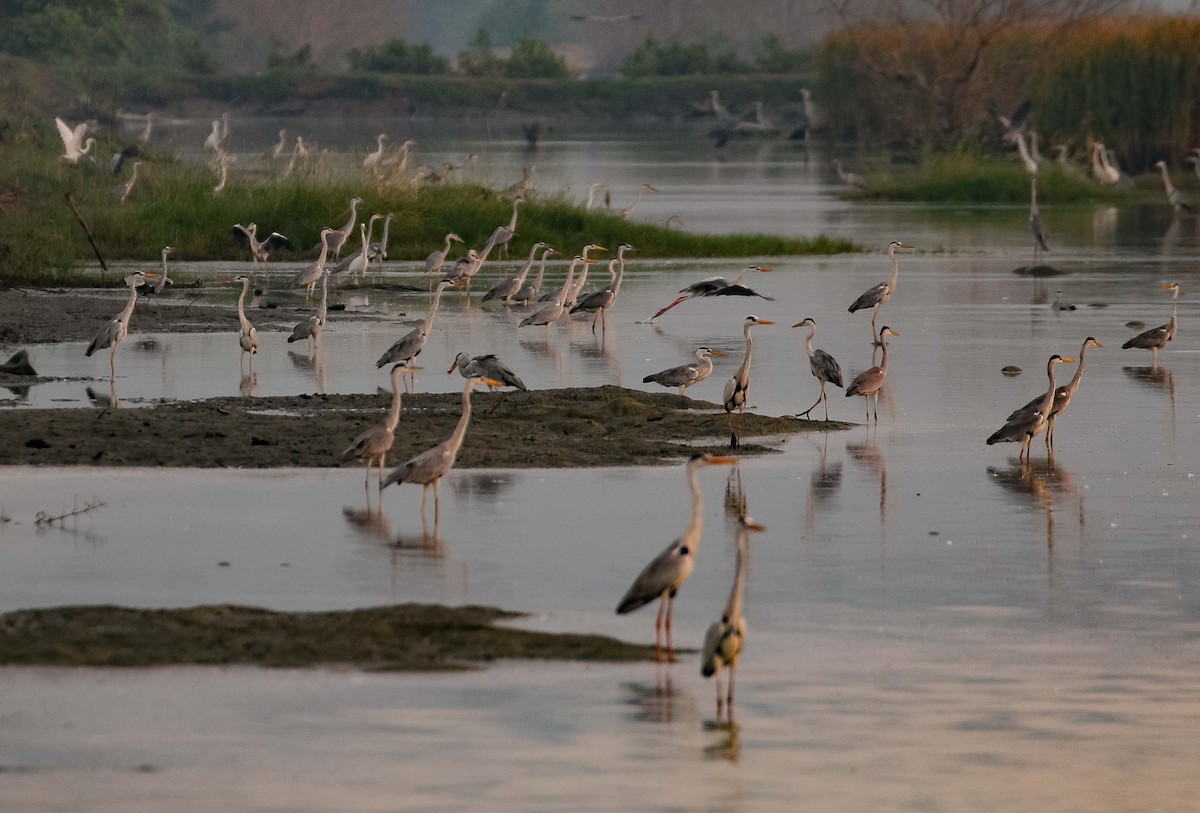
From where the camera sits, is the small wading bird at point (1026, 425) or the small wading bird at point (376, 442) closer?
the small wading bird at point (376, 442)

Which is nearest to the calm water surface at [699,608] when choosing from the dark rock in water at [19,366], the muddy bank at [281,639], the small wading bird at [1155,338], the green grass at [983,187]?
the muddy bank at [281,639]

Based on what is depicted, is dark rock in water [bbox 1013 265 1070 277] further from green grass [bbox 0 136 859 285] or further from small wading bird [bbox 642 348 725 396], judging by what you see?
small wading bird [bbox 642 348 725 396]

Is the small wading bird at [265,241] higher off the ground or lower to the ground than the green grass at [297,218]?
lower

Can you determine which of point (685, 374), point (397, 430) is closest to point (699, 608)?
point (397, 430)

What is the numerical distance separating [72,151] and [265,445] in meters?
25.2

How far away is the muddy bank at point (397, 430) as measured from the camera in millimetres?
12773

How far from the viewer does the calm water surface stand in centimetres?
695

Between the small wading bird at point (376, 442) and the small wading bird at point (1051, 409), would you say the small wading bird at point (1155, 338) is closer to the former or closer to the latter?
the small wading bird at point (1051, 409)

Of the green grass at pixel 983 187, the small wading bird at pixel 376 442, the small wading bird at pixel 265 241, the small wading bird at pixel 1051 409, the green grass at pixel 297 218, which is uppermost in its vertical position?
the green grass at pixel 983 187

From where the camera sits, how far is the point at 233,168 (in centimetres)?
3512

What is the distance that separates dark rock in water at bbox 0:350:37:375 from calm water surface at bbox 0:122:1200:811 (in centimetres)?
35

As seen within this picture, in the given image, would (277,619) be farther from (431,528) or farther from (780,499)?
(780,499)

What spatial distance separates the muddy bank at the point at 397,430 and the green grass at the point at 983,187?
112 ft

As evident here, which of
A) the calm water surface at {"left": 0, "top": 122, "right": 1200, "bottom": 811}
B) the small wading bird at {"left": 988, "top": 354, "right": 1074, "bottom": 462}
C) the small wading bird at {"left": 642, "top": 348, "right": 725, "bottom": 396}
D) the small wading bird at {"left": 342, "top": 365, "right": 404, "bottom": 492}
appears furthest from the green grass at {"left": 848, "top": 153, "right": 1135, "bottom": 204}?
the small wading bird at {"left": 342, "top": 365, "right": 404, "bottom": 492}
